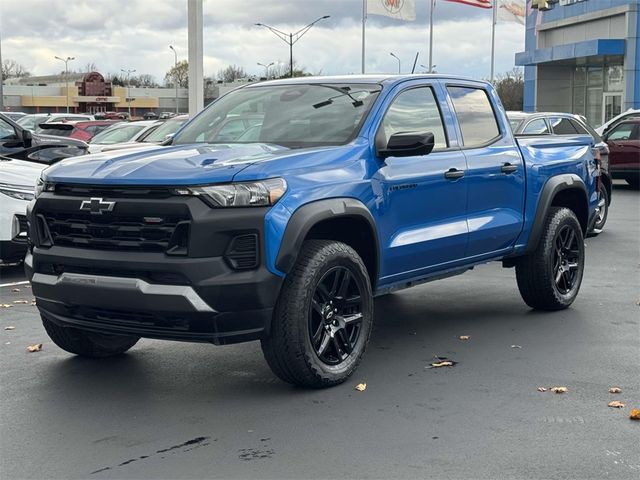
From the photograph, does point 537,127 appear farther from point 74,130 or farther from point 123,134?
point 74,130

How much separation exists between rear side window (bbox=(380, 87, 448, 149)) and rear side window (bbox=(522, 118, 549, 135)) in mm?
7899

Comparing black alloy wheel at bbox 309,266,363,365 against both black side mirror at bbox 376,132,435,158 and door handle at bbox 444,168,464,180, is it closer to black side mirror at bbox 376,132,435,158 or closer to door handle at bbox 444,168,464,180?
black side mirror at bbox 376,132,435,158

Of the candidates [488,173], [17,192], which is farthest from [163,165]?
[17,192]

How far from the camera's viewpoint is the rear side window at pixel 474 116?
7.21 meters

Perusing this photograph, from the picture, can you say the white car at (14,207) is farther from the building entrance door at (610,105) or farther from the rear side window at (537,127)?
the building entrance door at (610,105)

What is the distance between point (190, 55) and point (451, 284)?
8673mm

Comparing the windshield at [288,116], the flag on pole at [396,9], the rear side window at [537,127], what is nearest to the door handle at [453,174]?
the windshield at [288,116]

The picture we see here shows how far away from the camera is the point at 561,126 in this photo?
15352 mm

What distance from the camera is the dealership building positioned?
134ft

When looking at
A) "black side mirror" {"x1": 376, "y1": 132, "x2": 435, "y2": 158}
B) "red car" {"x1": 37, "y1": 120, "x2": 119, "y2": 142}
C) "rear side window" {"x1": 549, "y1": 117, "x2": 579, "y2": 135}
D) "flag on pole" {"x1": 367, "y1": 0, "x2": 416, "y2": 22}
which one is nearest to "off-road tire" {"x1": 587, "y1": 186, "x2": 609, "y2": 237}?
"rear side window" {"x1": 549, "y1": 117, "x2": 579, "y2": 135}

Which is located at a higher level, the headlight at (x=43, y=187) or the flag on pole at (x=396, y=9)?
the flag on pole at (x=396, y=9)

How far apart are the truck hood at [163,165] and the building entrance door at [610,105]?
39.6 meters

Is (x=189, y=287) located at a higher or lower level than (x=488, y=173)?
lower

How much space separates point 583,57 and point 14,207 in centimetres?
3741
